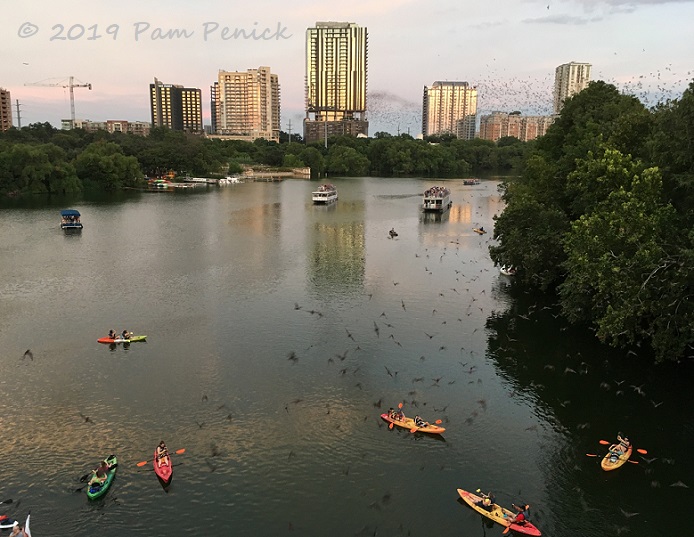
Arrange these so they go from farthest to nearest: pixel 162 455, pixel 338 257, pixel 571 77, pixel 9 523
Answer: pixel 571 77, pixel 338 257, pixel 162 455, pixel 9 523

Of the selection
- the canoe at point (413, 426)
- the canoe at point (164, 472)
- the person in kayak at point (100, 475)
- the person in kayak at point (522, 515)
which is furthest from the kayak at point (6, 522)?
the person in kayak at point (522, 515)

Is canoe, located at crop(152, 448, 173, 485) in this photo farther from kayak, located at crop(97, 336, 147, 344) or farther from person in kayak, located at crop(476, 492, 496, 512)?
kayak, located at crop(97, 336, 147, 344)

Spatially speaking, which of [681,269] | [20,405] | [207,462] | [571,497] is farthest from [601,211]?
[20,405]

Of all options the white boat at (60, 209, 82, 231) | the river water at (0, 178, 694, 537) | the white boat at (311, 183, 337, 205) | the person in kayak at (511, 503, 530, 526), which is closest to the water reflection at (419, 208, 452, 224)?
the white boat at (311, 183, 337, 205)

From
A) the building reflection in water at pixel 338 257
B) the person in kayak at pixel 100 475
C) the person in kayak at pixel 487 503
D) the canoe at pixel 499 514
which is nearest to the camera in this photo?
the canoe at pixel 499 514

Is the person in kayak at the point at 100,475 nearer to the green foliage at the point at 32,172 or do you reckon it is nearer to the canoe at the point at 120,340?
the canoe at the point at 120,340

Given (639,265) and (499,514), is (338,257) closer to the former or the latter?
(639,265)

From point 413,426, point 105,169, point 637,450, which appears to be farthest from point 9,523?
point 105,169

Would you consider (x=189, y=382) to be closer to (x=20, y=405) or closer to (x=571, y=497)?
(x=20, y=405)
